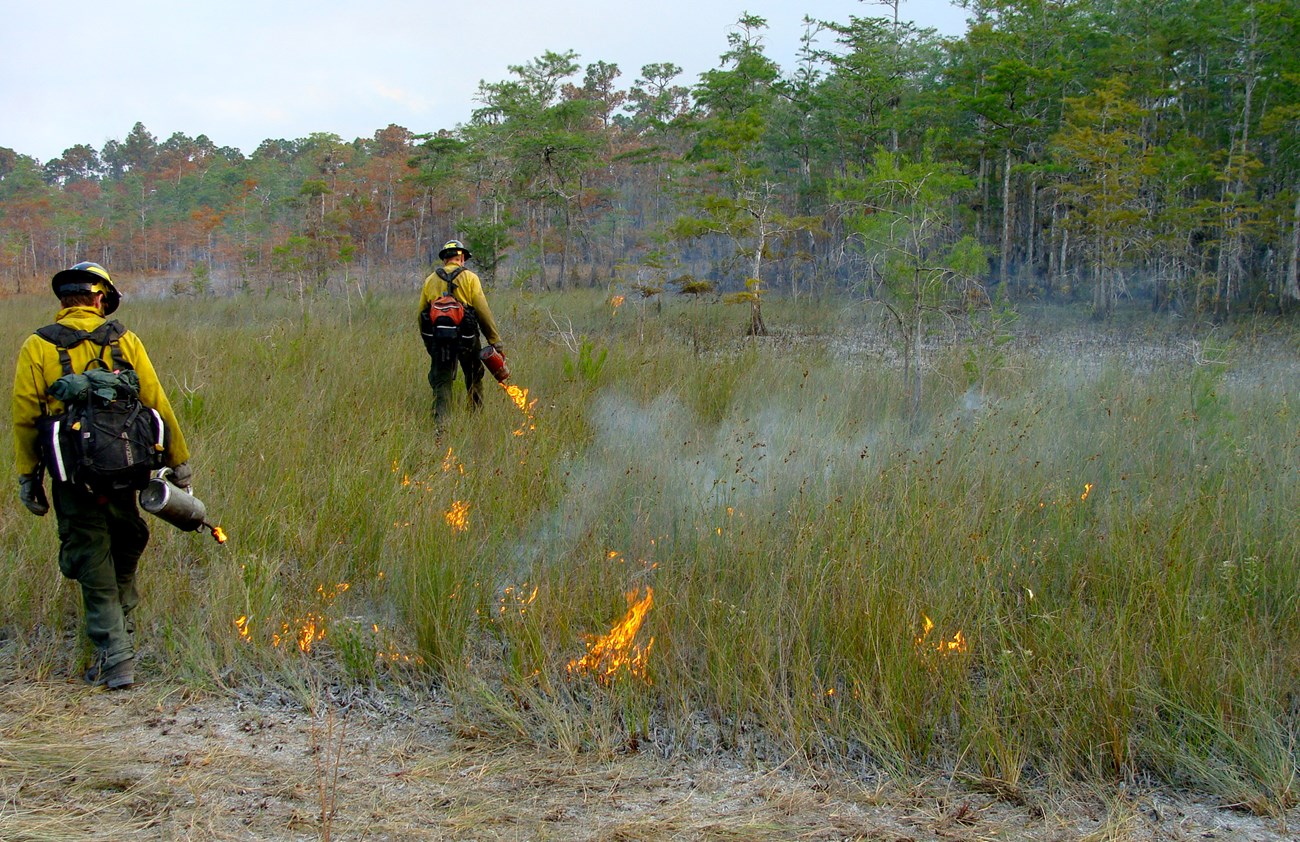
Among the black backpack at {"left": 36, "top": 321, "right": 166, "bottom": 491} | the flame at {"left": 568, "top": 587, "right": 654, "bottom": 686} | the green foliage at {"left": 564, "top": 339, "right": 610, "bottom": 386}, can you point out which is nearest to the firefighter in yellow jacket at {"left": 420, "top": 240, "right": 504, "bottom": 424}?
the green foliage at {"left": 564, "top": 339, "right": 610, "bottom": 386}

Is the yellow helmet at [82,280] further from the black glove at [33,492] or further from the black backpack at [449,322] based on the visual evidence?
the black backpack at [449,322]

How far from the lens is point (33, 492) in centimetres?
376

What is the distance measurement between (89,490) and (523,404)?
3.55 m

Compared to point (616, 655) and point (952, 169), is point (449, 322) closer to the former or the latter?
point (616, 655)

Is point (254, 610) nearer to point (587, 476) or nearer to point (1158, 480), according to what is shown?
point (587, 476)

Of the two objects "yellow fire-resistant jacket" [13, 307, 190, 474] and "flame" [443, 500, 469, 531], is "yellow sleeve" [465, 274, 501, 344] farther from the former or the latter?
"yellow fire-resistant jacket" [13, 307, 190, 474]

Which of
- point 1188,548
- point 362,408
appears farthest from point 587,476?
point 1188,548

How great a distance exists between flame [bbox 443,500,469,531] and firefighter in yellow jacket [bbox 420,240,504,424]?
219cm

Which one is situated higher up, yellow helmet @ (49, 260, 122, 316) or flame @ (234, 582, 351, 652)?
yellow helmet @ (49, 260, 122, 316)

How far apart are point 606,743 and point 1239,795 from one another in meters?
2.23

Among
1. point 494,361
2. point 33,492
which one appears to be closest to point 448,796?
point 33,492

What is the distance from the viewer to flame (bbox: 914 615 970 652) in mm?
3512

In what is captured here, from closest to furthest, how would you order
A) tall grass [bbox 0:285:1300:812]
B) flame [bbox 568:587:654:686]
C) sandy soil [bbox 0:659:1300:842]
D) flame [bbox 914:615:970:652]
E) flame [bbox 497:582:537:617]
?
sandy soil [bbox 0:659:1300:842] → tall grass [bbox 0:285:1300:812] → flame [bbox 914:615:970:652] → flame [bbox 568:587:654:686] → flame [bbox 497:582:537:617]

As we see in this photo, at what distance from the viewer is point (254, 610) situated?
13.6 ft
